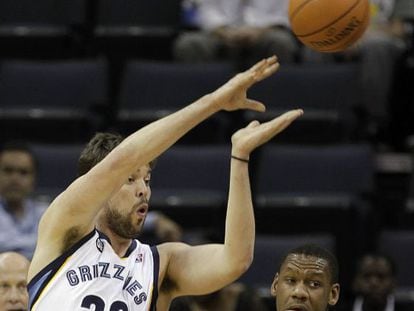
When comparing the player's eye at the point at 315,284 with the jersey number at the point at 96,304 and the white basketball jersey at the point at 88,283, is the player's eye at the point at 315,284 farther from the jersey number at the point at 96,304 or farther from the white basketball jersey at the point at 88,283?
the jersey number at the point at 96,304

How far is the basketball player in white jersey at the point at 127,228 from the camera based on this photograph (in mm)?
4562

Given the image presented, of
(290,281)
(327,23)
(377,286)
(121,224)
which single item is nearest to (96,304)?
(121,224)

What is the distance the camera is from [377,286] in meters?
8.29

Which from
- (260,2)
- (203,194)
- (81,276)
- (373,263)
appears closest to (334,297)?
(81,276)

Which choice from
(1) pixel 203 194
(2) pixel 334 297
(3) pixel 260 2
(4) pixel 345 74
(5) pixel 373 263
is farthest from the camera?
(3) pixel 260 2

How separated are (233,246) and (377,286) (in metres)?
3.63

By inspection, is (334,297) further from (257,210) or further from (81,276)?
(257,210)

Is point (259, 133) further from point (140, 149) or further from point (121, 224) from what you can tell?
point (121, 224)

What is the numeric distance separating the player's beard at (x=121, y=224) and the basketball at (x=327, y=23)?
1.37 meters

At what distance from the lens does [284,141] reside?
980 cm

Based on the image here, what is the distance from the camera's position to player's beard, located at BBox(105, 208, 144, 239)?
4879 millimetres

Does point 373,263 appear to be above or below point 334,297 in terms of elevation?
below

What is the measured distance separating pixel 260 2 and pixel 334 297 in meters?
5.71

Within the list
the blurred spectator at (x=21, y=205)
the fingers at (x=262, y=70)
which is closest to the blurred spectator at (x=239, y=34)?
the blurred spectator at (x=21, y=205)
